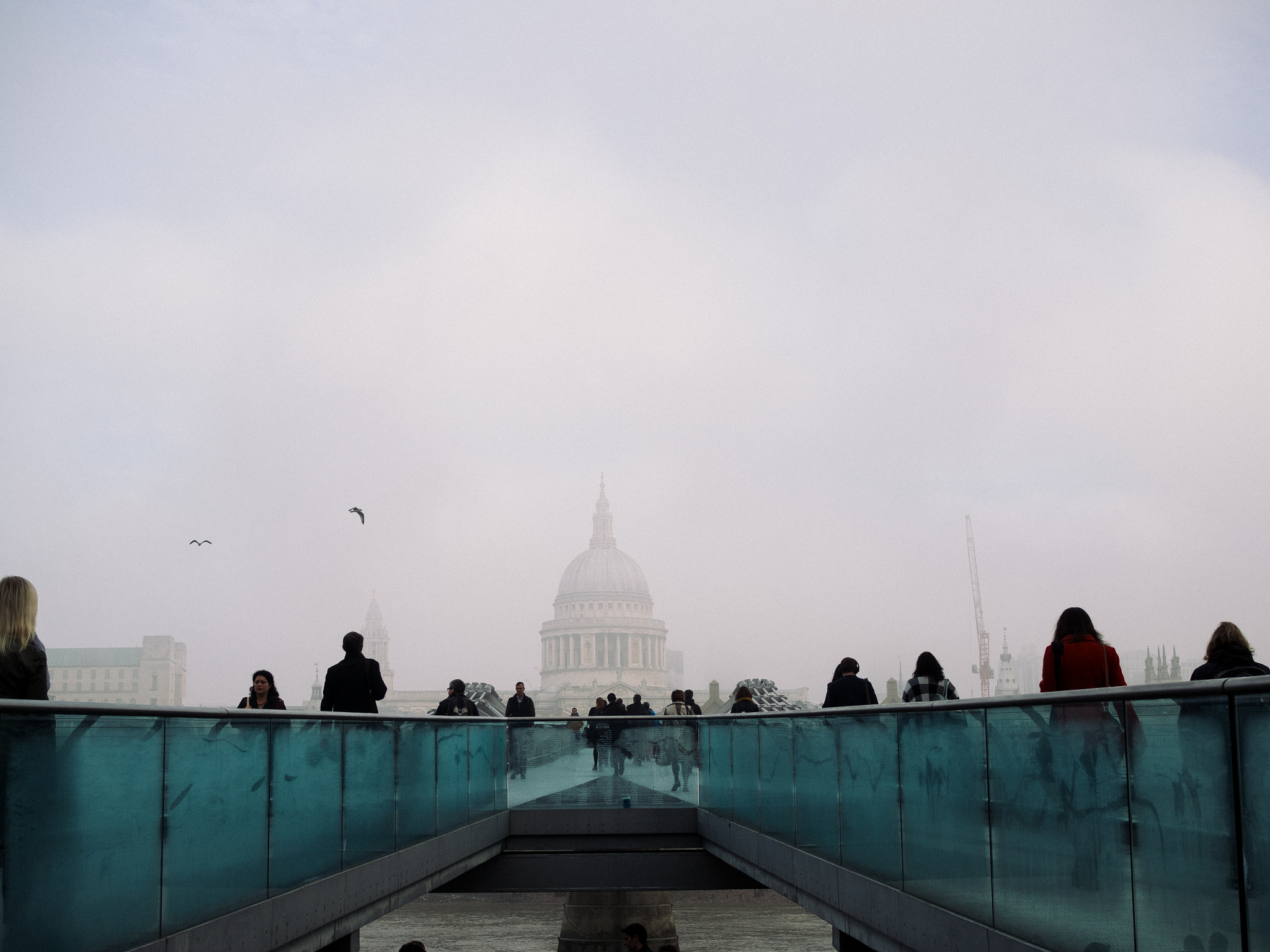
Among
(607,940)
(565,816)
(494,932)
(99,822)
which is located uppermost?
(99,822)

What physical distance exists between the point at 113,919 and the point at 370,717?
189 inches

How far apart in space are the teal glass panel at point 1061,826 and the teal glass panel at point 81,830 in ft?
14.3

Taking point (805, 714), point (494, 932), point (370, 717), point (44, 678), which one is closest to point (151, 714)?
point (44, 678)

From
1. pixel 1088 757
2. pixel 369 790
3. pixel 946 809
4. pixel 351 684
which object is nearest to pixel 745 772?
pixel 351 684

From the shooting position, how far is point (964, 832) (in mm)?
7965

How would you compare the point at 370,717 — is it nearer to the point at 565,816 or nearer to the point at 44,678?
the point at 44,678

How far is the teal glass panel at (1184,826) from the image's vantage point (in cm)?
505

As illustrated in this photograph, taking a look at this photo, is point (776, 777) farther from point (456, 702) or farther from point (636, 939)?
point (456, 702)

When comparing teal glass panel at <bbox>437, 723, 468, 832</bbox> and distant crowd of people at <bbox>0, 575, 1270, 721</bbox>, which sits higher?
distant crowd of people at <bbox>0, 575, 1270, 721</bbox>

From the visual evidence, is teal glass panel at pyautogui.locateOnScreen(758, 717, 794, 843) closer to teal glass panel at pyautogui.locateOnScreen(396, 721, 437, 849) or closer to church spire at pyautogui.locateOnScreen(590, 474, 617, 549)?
teal glass panel at pyautogui.locateOnScreen(396, 721, 437, 849)

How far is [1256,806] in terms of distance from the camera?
486cm

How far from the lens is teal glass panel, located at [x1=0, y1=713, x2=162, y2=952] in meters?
5.59

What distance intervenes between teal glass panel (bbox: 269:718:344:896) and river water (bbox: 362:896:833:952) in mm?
49631

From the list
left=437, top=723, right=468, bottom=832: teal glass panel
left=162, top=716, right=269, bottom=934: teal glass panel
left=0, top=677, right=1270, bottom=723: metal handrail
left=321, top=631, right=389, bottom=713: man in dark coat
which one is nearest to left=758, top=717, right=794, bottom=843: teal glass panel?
left=0, top=677, right=1270, bottom=723: metal handrail
